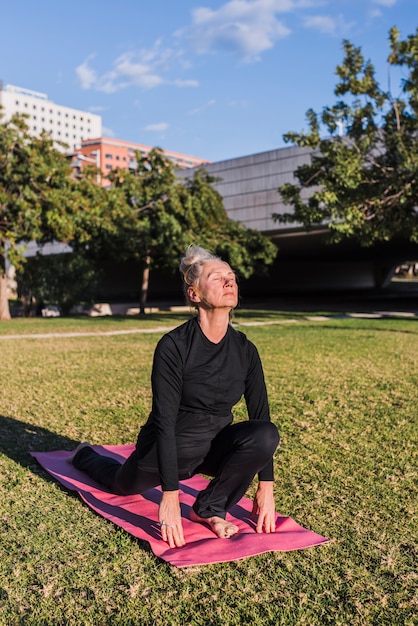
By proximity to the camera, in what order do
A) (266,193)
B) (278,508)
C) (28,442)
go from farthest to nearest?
(266,193), (28,442), (278,508)

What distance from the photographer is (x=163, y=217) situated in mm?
22469

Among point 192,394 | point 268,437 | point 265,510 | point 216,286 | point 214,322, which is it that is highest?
point 216,286

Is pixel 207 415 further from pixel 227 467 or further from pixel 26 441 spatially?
pixel 26 441

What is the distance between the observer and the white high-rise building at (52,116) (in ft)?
519

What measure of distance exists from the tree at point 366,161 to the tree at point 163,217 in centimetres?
649

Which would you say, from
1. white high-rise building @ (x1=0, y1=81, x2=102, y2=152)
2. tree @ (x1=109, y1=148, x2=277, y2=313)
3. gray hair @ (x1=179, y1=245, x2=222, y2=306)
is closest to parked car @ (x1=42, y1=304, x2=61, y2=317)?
tree @ (x1=109, y1=148, x2=277, y2=313)

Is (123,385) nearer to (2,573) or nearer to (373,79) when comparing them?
(2,573)

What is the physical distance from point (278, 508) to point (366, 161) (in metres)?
14.6

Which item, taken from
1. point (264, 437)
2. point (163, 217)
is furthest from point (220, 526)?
point (163, 217)

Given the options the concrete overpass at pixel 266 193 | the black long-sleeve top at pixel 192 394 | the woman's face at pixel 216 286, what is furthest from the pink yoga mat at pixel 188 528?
the concrete overpass at pixel 266 193

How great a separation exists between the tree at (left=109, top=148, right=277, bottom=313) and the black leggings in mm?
18828

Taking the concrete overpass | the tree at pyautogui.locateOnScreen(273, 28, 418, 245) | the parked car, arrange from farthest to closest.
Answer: the concrete overpass < the parked car < the tree at pyautogui.locateOnScreen(273, 28, 418, 245)

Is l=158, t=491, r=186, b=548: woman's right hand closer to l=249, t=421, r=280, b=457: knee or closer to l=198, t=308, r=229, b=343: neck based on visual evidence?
l=249, t=421, r=280, b=457: knee

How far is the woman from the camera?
10.5 feet
